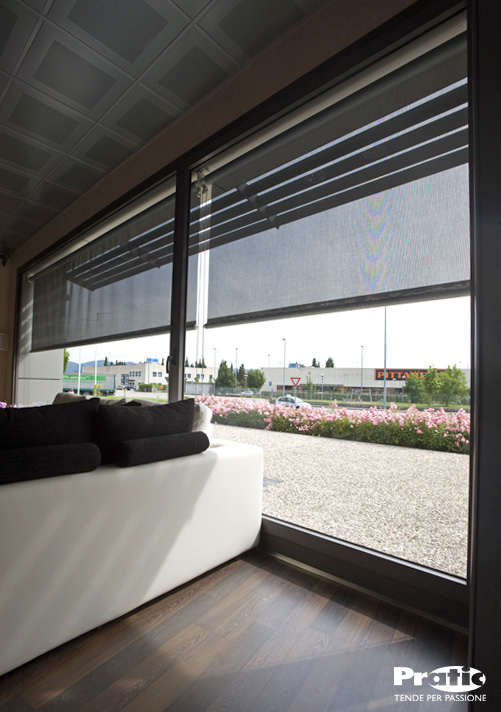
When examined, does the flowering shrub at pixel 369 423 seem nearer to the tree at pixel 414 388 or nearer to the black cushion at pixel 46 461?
the tree at pixel 414 388

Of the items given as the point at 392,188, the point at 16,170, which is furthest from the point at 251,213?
the point at 16,170

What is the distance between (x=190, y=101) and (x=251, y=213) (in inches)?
46.7

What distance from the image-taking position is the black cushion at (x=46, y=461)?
50.3 inches

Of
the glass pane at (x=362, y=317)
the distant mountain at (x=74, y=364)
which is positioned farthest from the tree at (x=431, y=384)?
the distant mountain at (x=74, y=364)

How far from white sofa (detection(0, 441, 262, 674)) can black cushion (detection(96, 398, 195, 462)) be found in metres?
0.14

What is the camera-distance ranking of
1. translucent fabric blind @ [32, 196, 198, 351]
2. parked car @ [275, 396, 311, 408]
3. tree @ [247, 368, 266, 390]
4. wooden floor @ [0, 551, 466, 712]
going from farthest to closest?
translucent fabric blind @ [32, 196, 198, 351], tree @ [247, 368, 266, 390], parked car @ [275, 396, 311, 408], wooden floor @ [0, 551, 466, 712]

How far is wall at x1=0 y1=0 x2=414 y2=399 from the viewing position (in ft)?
6.35

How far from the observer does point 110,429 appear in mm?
1648

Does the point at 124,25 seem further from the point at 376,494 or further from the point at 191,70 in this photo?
the point at 376,494

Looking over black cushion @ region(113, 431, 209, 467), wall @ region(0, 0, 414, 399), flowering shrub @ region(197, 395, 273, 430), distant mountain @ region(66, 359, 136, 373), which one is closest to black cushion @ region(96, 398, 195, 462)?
black cushion @ region(113, 431, 209, 467)

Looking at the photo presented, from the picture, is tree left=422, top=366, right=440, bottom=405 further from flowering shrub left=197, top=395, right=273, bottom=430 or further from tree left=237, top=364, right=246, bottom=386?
tree left=237, top=364, right=246, bottom=386

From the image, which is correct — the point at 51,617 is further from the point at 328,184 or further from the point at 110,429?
the point at 328,184

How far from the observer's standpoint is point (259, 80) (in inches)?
95.1

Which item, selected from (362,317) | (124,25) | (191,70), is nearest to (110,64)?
(124,25)
